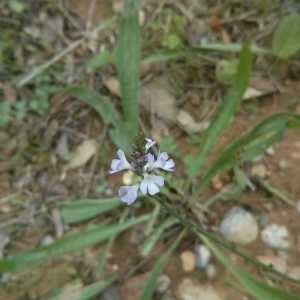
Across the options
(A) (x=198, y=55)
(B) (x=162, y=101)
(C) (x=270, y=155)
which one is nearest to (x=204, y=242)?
(C) (x=270, y=155)

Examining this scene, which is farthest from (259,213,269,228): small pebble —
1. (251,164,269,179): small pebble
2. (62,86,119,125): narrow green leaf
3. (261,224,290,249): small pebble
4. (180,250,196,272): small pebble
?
(62,86,119,125): narrow green leaf

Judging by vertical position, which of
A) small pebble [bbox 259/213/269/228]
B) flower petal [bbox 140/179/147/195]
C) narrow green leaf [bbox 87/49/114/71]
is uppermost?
flower petal [bbox 140/179/147/195]

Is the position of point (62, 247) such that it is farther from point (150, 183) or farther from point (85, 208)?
point (150, 183)

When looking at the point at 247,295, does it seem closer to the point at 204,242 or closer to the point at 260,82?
the point at 204,242

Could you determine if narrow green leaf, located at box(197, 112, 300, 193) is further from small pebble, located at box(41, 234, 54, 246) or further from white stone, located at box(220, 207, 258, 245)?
small pebble, located at box(41, 234, 54, 246)

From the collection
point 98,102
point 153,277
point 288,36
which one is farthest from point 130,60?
point 153,277

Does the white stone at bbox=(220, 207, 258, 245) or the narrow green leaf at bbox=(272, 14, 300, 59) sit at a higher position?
the narrow green leaf at bbox=(272, 14, 300, 59)
